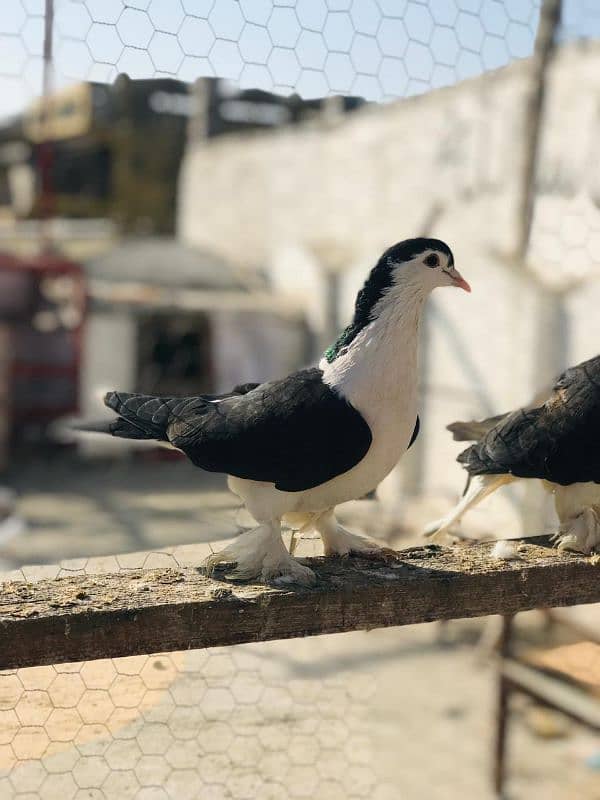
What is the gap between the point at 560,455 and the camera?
121 centimetres

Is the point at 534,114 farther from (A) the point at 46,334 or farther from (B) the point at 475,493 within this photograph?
(A) the point at 46,334

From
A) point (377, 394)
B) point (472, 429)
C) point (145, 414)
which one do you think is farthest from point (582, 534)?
point (145, 414)

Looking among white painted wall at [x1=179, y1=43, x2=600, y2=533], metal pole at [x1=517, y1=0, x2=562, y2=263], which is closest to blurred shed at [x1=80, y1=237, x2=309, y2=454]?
white painted wall at [x1=179, y1=43, x2=600, y2=533]

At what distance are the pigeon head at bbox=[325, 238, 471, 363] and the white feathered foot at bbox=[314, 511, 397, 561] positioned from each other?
10.2 inches

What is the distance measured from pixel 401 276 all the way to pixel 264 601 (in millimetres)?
426

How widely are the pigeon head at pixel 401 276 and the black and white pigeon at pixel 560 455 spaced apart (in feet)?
0.91

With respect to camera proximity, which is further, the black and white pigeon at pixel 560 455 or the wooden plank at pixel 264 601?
the black and white pigeon at pixel 560 455

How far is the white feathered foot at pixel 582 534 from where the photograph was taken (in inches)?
48.8

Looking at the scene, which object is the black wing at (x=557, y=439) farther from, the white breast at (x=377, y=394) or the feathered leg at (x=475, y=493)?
the white breast at (x=377, y=394)

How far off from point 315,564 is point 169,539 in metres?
2.97

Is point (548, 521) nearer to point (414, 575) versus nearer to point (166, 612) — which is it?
point (414, 575)

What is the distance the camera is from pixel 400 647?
9.72 ft

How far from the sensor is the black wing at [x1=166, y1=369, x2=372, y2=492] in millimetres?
1044

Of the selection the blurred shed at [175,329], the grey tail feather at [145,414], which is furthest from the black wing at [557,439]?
the blurred shed at [175,329]
